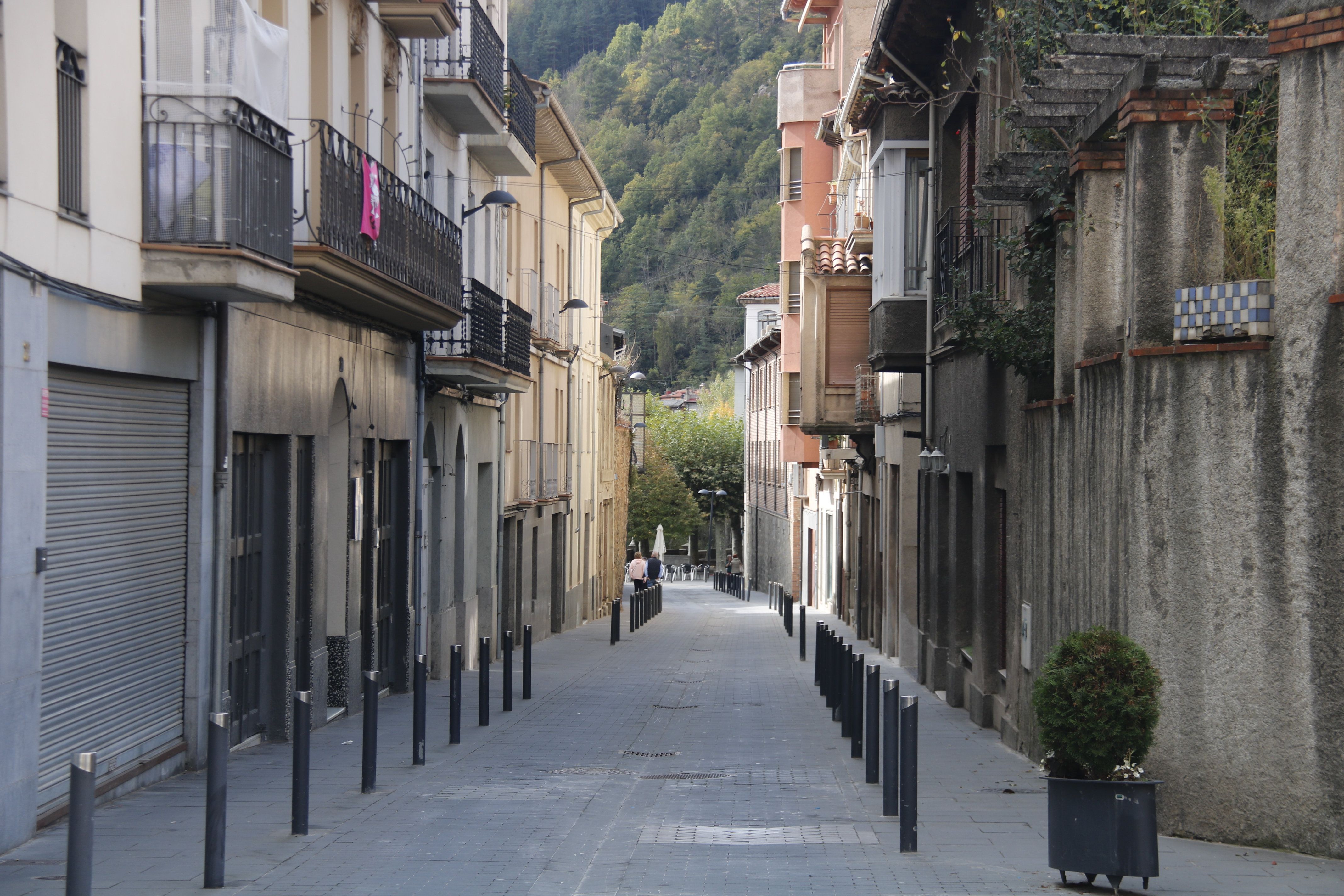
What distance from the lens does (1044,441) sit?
1166 cm

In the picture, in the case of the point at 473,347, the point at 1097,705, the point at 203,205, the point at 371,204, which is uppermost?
the point at 371,204

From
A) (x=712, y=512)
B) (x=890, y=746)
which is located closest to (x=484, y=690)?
(x=890, y=746)

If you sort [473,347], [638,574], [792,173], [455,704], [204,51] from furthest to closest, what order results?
[792,173] < [638,574] < [473,347] < [455,704] < [204,51]

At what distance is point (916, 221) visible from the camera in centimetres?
1983

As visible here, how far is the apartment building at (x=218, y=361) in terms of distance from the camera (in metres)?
8.37

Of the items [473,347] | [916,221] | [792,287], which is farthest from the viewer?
[792,287]

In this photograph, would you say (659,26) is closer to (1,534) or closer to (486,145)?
(486,145)

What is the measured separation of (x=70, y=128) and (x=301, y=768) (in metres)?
4.03

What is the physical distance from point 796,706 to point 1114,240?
7.99 metres

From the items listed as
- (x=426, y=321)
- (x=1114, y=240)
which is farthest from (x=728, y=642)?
(x=1114, y=240)

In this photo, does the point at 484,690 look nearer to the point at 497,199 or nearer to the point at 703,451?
the point at 497,199

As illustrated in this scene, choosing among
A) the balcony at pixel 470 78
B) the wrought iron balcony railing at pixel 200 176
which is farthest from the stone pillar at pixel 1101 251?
the balcony at pixel 470 78

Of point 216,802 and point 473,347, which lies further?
point 473,347

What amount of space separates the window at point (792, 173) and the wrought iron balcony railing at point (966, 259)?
2361cm
